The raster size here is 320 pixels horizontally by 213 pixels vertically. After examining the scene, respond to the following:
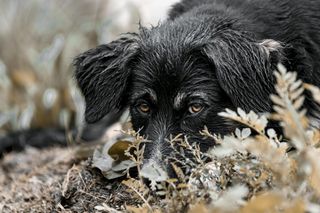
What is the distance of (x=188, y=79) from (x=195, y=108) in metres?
0.19

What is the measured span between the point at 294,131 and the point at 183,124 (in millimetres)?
1753

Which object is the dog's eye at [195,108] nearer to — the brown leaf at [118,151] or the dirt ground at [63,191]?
the brown leaf at [118,151]

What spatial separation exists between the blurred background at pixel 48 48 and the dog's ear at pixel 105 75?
180 centimetres

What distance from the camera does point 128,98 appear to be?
427cm

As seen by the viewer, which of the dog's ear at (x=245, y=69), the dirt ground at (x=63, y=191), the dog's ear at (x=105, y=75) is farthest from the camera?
the dog's ear at (x=105, y=75)

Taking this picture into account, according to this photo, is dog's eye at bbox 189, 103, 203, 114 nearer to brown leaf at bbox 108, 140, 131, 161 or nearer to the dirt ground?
brown leaf at bbox 108, 140, 131, 161

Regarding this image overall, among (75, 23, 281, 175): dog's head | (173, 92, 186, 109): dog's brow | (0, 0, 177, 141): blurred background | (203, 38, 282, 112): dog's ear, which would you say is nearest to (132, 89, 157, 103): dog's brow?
(75, 23, 281, 175): dog's head

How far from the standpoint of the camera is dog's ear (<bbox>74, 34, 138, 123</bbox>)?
13.7ft

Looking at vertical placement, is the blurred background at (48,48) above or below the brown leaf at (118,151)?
above

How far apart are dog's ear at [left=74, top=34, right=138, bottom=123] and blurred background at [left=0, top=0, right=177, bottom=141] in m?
1.80

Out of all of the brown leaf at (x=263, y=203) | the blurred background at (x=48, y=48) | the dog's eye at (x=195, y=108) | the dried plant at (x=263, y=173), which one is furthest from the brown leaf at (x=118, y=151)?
the blurred background at (x=48, y=48)

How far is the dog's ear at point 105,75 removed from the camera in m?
4.18

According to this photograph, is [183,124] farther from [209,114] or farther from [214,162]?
[214,162]

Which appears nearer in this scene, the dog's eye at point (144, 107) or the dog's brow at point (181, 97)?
the dog's brow at point (181, 97)
